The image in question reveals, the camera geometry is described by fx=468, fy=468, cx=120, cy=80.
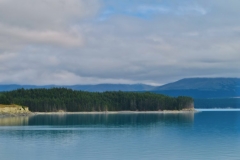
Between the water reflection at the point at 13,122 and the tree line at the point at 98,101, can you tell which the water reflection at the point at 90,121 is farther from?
the tree line at the point at 98,101

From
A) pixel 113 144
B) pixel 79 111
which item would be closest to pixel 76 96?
pixel 79 111

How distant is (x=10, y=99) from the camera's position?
170 m

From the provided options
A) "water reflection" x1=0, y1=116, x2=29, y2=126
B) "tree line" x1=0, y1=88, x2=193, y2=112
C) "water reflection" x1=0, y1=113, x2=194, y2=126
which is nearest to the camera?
"water reflection" x1=0, y1=116, x2=29, y2=126

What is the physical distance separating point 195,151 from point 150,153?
5444mm

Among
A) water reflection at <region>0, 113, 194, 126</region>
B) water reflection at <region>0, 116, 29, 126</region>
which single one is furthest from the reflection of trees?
water reflection at <region>0, 116, 29, 126</region>

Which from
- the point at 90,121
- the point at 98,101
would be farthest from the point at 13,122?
the point at 98,101

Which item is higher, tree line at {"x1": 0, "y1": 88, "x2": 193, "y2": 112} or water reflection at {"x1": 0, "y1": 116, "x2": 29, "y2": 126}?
tree line at {"x1": 0, "y1": 88, "x2": 193, "y2": 112}

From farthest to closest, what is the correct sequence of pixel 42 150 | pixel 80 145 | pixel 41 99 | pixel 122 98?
pixel 122 98 < pixel 41 99 < pixel 80 145 < pixel 42 150

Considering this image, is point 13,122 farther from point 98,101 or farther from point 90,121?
point 98,101

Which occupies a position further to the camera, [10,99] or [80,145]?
[10,99]

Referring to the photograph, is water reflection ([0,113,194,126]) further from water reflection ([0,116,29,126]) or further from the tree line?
the tree line

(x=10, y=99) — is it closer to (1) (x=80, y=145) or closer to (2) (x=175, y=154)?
Result: (1) (x=80, y=145)

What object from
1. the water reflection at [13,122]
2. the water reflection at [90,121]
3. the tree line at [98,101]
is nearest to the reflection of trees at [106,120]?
the water reflection at [90,121]

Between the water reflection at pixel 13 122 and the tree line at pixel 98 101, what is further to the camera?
the tree line at pixel 98 101
